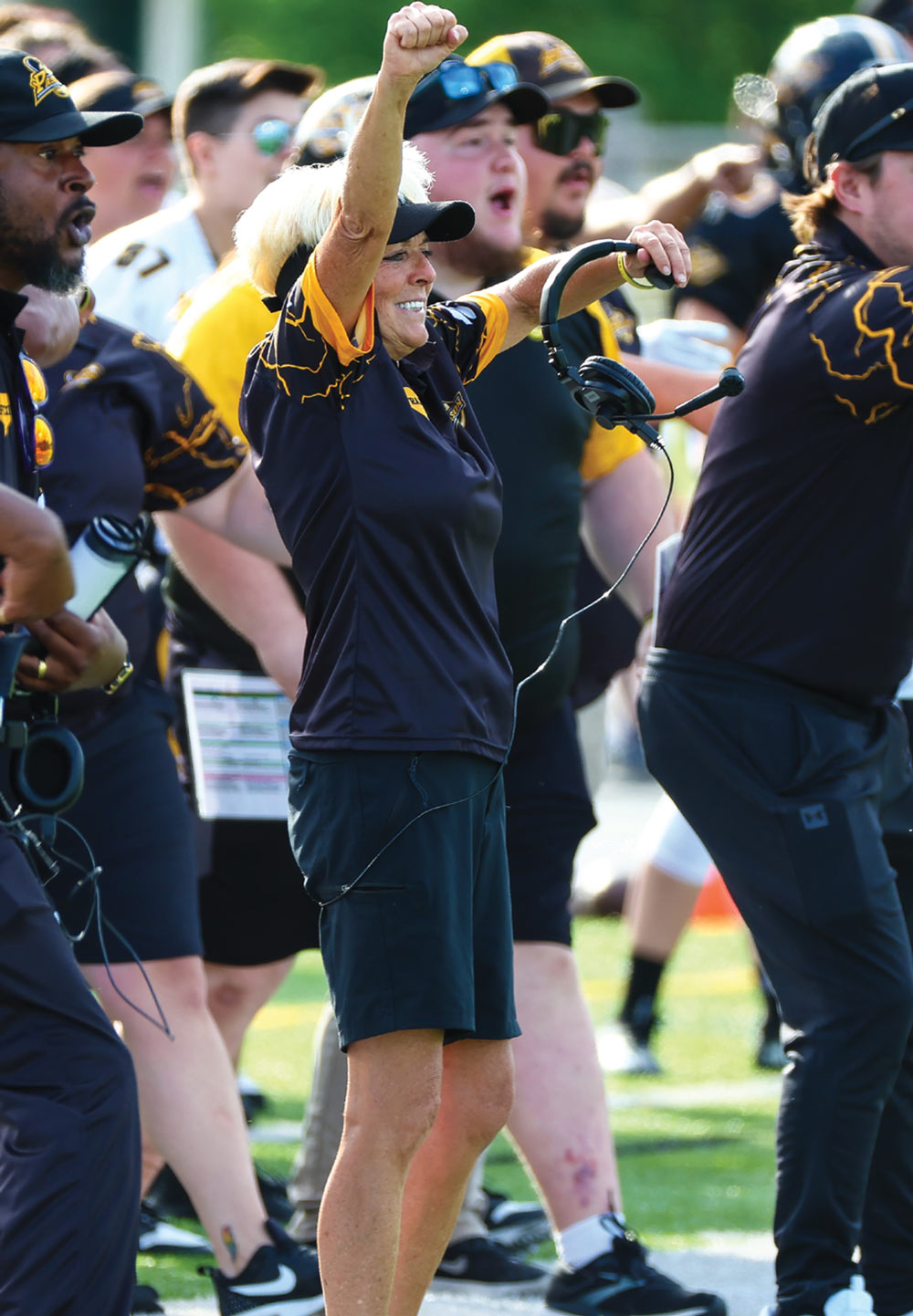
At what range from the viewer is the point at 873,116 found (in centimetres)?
402

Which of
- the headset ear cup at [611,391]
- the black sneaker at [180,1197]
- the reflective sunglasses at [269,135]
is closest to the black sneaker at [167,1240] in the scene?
the black sneaker at [180,1197]

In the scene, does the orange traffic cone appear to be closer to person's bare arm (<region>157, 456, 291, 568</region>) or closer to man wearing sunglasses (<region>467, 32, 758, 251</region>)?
man wearing sunglasses (<region>467, 32, 758, 251</region>)

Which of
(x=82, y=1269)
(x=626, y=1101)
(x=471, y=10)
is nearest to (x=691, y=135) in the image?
(x=471, y=10)

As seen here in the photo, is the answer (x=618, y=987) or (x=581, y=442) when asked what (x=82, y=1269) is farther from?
(x=618, y=987)

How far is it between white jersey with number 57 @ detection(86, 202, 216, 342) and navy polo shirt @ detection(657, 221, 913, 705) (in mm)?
2183

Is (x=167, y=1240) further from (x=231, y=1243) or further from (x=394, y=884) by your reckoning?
(x=394, y=884)

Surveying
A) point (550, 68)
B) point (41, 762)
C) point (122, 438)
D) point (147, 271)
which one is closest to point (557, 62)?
point (550, 68)

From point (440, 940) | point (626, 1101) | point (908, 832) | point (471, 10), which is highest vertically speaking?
point (440, 940)

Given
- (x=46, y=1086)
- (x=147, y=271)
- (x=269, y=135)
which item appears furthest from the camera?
(x=269, y=135)

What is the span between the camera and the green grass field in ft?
17.1

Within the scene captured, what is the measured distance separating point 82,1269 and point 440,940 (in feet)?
2.31

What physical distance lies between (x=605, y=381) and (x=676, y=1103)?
3623mm

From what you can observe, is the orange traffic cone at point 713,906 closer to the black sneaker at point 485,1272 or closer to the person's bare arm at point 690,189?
the person's bare arm at point 690,189

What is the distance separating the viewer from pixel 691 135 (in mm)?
23328
